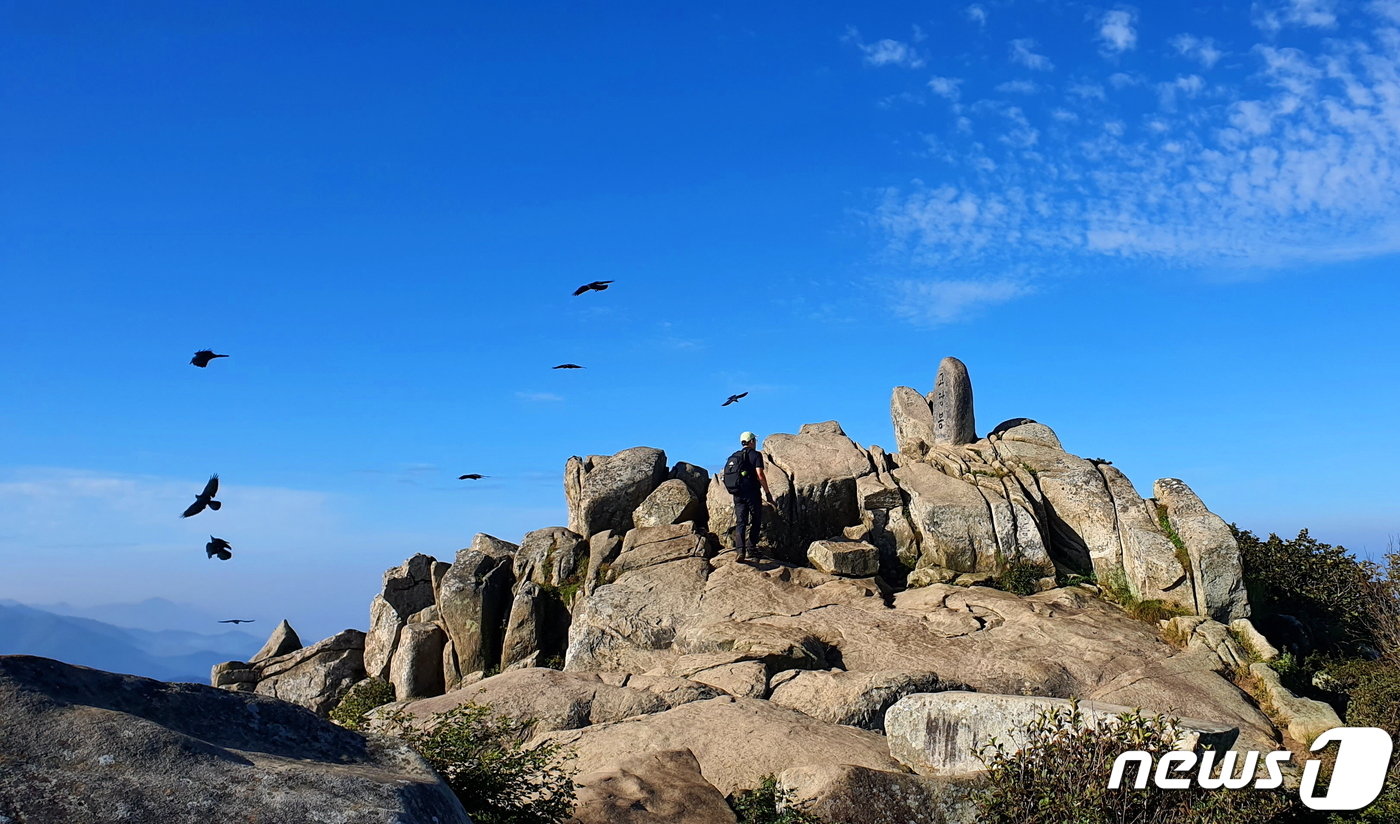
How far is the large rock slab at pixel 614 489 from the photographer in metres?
31.2

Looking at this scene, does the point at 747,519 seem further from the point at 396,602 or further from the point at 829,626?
the point at 396,602

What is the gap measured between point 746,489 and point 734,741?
12.1 meters

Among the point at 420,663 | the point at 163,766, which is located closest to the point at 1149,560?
the point at 420,663

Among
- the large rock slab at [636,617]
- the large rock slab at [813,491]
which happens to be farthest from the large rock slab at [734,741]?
the large rock slab at [813,491]

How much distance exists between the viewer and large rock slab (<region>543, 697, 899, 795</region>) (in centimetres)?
1520

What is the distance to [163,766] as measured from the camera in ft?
25.1

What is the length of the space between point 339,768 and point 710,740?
855cm

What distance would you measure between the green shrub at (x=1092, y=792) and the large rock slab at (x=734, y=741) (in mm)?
2102

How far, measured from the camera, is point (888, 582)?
28406 millimetres

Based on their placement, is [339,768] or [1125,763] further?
[1125,763]

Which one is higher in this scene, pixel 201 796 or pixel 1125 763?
pixel 201 796

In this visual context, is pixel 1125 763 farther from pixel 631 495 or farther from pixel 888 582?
pixel 631 495

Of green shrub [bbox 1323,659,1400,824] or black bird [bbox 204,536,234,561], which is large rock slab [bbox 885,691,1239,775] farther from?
black bird [bbox 204,536,234,561]

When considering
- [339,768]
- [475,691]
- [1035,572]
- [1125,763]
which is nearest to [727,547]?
[1035,572]
